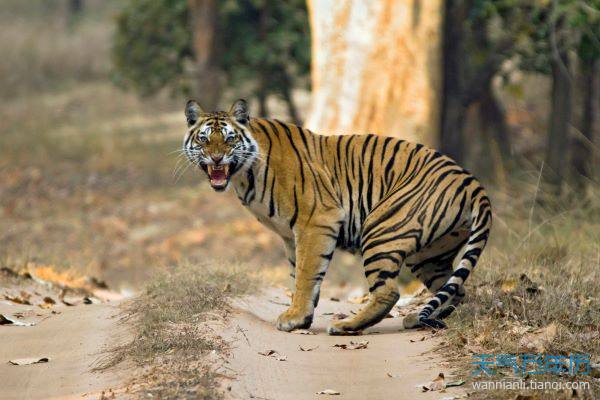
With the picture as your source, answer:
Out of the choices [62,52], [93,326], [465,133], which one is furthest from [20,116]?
[93,326]

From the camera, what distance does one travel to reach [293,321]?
26.3ft

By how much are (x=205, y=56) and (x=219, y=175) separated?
1403 centimetres

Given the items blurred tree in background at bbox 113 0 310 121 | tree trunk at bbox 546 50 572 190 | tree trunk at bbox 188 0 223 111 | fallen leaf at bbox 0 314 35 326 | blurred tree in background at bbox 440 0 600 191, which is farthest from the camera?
blurred tree in background at bbox 113 0 310 121

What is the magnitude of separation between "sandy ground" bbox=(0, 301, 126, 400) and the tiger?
1411 mm

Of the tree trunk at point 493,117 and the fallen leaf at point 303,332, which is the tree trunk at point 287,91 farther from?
the fallen leaf at point 303,332

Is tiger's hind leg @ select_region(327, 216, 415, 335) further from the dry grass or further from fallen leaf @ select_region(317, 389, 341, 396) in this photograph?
fallen leaf @ select_region(317, 389, 341, 396)

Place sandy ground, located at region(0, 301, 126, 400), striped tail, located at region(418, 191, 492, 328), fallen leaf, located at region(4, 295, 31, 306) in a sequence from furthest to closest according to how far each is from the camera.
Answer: fallen leaf, located at region(4, 295, 31, 306) < striped tail, located at region(418, 191, 492, 328) < sandy ground, located at region(0, 301, 126, 400)

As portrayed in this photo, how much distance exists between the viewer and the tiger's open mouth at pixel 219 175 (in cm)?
790

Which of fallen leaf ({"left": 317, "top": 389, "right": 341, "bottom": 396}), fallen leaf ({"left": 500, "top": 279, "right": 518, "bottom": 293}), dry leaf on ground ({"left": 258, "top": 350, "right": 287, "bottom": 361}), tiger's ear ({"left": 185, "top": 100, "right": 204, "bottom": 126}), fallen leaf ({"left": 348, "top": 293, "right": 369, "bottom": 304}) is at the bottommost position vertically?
fallen leaf ({"left": 348, "top": 293, "right": 369, "bottom": 304})

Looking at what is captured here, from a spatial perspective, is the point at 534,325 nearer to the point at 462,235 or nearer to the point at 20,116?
the point at 462,235

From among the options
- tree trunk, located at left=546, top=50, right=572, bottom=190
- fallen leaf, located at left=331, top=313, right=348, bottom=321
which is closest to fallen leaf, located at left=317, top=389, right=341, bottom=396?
fallen leaf, located at left=331, top=313, right=348, bottom=321

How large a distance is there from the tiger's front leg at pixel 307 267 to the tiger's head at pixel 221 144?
68cm

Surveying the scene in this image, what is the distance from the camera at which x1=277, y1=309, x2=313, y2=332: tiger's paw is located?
802 centimetres

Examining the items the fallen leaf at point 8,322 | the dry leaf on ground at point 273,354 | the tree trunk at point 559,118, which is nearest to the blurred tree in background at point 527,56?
the tree trunk at point 559,118
